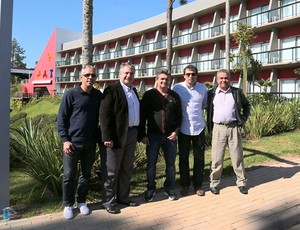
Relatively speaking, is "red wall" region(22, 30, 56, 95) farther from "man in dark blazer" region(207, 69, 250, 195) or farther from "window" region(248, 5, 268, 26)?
"man in dark blazer" region(207, 69, 250, 195)

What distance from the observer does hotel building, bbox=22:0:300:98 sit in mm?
25000

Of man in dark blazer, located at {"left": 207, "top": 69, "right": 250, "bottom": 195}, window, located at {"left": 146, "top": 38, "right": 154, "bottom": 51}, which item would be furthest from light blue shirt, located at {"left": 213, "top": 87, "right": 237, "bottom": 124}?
window, located at {"left": 146, "top": 38, "right": 154, "bottom": 51}

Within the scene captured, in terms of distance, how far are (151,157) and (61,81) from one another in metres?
55.9

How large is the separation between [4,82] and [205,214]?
318 cm

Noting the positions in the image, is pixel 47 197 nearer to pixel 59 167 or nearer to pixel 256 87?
pixel 59 167

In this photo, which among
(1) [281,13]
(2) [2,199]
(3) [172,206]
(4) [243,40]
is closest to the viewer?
(2) [2,199]

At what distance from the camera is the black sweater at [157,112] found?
5.24 meters

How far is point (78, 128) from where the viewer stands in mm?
4539

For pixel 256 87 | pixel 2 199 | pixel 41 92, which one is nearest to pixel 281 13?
pixel 256 87

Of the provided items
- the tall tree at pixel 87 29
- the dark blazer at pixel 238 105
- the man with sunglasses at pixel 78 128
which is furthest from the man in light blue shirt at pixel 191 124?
the tall tree at pixel 87 29

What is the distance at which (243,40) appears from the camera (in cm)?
2116

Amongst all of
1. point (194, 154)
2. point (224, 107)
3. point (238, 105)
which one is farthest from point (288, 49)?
point (194, 154)

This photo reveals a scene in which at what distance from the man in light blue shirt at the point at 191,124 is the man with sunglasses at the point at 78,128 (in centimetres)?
148

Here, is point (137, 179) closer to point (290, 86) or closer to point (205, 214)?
point (205, 214)
